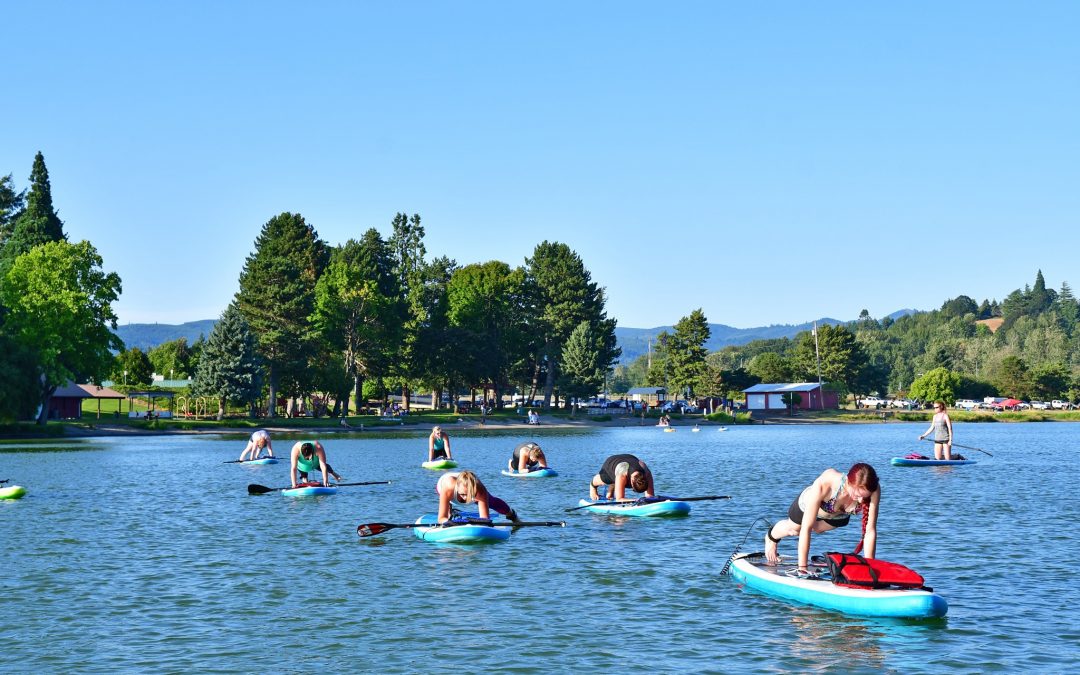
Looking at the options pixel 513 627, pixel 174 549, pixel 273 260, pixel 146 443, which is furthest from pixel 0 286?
pixel 513 627

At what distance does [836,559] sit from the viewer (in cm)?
1870

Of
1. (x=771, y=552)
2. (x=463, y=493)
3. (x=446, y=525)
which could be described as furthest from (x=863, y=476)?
(x=446, y=525)

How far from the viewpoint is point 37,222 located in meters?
122

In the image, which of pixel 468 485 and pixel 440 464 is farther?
pixel 440 464

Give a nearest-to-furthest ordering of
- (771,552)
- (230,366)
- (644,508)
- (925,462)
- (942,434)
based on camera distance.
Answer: (771,552) → (644,508) → (942,434) → (925,462) → (230,366)

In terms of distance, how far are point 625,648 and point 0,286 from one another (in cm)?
Result: 9060

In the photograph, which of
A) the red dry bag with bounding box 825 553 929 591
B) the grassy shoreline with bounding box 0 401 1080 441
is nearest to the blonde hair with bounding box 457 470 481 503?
the red dry bag with bounding box 825 553 929 591

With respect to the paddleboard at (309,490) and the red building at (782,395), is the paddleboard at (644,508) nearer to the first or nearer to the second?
the paddleboard at (309,490)

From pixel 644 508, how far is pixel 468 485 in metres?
6.58

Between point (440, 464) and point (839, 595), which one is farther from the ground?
point (440, 464)

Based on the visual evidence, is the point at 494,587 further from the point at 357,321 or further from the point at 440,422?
the point at 357,321

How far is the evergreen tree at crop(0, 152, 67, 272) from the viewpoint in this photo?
119 m

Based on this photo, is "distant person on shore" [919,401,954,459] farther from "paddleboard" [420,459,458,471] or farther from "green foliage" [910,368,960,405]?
"green foliage" [910,368,960,405]

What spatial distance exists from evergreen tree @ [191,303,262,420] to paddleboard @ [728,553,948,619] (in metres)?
95.3
